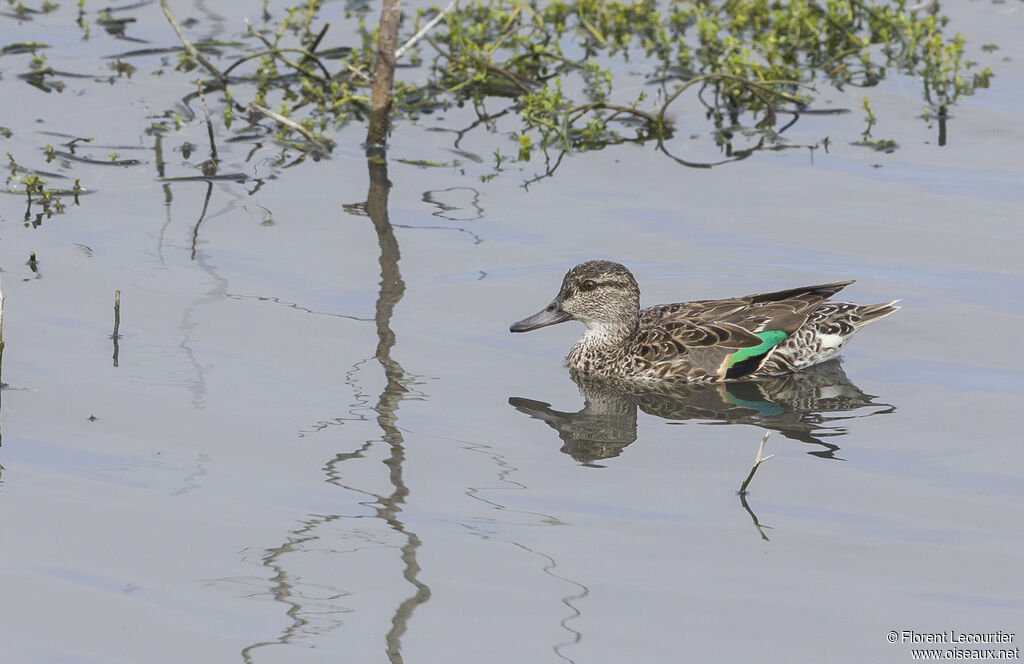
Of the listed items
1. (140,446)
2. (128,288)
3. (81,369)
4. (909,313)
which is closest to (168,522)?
(140,446)

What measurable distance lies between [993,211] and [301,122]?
18.8ft

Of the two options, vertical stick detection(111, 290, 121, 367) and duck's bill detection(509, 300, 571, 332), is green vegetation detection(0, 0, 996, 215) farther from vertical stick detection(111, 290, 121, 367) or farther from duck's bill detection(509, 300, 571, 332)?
vertical stick detection(111, 290, 121, 367)

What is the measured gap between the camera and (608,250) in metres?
10.6

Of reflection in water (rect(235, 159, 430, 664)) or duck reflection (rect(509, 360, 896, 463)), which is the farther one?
duck reflection (rect(509, 360, 896, 463))

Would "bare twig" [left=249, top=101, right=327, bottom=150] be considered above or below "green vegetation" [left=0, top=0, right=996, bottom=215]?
below

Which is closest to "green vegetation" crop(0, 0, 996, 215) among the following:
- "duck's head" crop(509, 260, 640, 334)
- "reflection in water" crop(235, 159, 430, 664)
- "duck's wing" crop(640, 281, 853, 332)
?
"duck's head" crop(509, 260, 640, 334)

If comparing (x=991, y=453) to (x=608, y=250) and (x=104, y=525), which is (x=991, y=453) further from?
(x=104, y=525)

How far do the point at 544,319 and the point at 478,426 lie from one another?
1548 mm

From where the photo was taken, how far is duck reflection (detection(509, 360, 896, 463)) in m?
8.13

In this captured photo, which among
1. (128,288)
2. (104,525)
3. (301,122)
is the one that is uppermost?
(301,122)

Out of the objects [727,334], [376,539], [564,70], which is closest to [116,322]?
[376,539]

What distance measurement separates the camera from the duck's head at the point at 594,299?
9.40m

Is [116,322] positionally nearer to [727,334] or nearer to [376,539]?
[376,539]

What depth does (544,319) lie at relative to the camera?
31.0 ft
